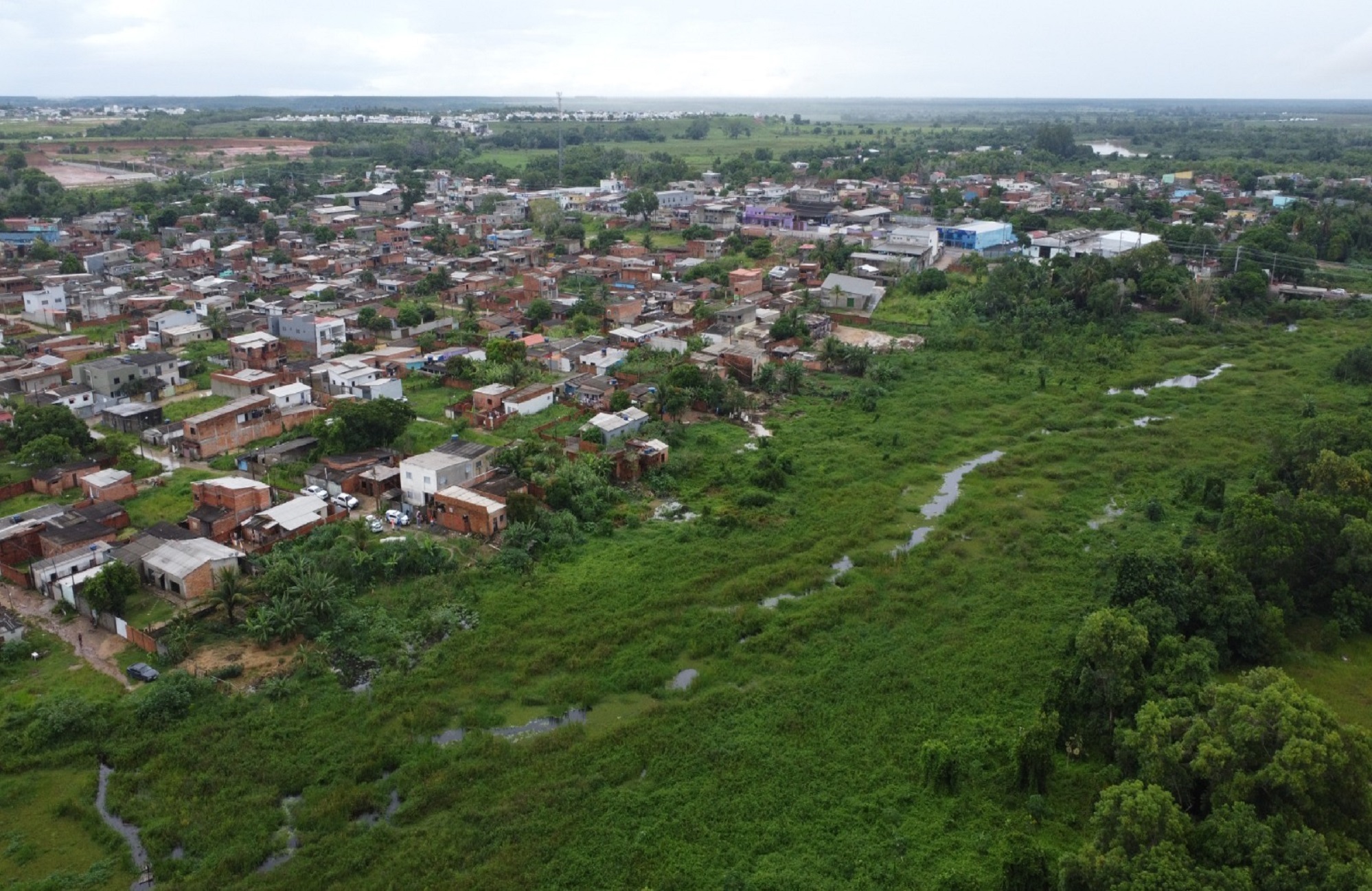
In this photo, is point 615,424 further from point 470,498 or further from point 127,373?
point 127,373

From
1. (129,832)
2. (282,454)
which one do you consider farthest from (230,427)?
(129,832)

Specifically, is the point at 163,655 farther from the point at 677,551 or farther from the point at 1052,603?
the point at 1052,603

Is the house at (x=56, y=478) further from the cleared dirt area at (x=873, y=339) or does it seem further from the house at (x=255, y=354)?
the cleared dirt area at (x=873, y=339)

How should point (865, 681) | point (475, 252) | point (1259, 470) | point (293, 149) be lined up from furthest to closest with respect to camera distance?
point (293, 149) → point (475, 252) → point (1259, 470) → point (865, 681)

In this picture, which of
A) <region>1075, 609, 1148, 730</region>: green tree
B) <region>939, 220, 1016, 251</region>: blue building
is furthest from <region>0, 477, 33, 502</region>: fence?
<region>939, 220, 1016, 251</region>: blue building


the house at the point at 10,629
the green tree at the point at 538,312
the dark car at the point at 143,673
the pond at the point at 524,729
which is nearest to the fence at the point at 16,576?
the house at the point at 10,629

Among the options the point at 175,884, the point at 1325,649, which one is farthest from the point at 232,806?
the point at 1325,649

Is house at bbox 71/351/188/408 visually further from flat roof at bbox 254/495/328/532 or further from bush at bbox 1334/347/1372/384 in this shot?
bush at bbox 1334/347/1372/384
